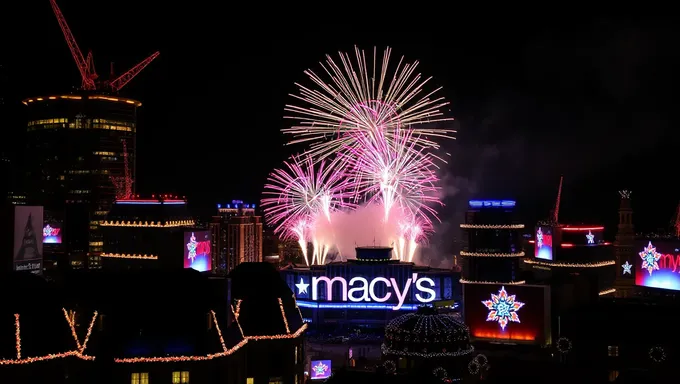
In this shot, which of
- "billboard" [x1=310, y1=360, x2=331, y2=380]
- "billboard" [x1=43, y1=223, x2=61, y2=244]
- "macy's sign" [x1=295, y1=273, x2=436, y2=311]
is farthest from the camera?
"billboard" [x1=43, y1=223, x2=61, y2=244]

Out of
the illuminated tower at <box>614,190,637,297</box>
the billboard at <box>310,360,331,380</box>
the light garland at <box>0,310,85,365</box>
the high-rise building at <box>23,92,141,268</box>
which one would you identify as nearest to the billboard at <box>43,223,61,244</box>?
the high-rise building at <box>23,92,141,268</box>

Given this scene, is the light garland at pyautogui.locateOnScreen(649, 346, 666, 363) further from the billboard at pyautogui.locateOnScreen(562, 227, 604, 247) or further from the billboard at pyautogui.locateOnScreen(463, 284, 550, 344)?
the billboard at pyautogui.locateOnScreen(562, 227, 604, 247)

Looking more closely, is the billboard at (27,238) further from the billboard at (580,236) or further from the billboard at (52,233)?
the billboard at (580,236)

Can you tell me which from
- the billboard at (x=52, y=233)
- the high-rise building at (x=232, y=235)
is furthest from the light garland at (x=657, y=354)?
the high-rise building at (x=232, y=235)

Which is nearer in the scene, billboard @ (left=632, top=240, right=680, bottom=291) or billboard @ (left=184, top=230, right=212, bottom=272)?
billboard @ (left=632, top=240, right=680, bottom=291)

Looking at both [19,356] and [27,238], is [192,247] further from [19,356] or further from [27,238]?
[19,356]

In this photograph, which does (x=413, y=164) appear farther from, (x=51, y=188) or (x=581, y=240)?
(x=51, y=188)

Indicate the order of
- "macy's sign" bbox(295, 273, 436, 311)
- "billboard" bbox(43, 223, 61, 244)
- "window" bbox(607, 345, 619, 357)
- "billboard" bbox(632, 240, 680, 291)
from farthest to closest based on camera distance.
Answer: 1. "billboard" bbox(43, 223, 61, 244)
2. "macy's sign" bbox(295, 273, 436, 311)
3. "billboard" bbox(632, 240, 680, 291)
4. "window" bbox(607, 345, 619, 357)
